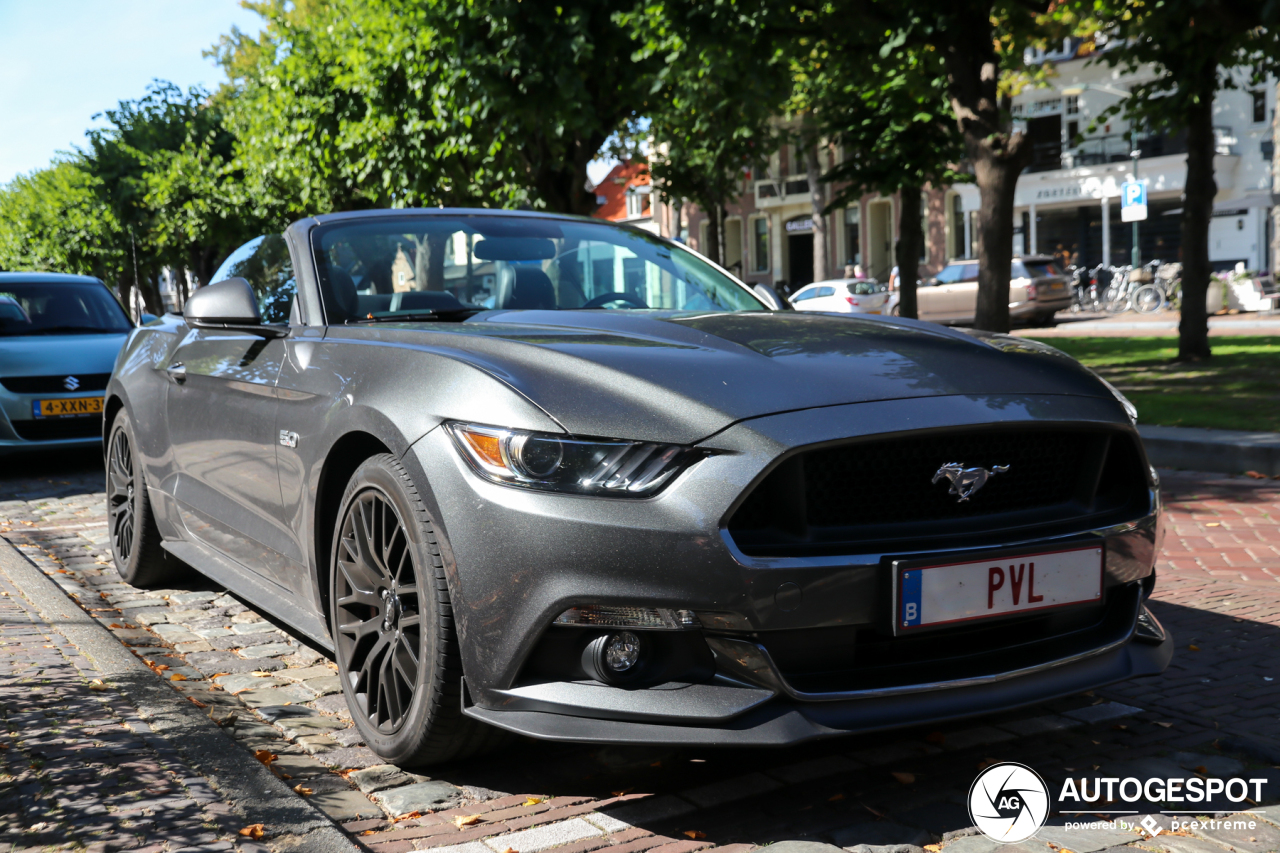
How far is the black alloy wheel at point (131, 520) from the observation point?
5.44m

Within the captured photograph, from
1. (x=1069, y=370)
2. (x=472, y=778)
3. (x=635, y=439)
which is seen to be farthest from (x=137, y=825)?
(x=1069, y=370)

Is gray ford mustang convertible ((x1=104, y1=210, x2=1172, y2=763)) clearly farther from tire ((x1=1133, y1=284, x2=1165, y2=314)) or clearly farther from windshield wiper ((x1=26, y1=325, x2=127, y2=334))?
tire ((x1=1133, y1=284, x2=1165, y2=314))

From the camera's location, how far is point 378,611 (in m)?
3.26

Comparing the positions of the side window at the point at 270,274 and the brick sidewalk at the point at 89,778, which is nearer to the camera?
the brick sidewalk at the point at 89,778

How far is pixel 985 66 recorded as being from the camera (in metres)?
12.9

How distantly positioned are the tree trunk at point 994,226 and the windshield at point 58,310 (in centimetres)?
832

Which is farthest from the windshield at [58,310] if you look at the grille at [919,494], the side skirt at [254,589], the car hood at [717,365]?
the grille at [919,494]

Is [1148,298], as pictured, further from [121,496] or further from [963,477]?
[963,477]

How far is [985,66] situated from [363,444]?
11124 millimetres

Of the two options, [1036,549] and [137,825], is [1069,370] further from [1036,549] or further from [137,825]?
[137,825]

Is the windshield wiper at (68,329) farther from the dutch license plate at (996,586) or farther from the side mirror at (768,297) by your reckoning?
the dutch license plate at (996,586)

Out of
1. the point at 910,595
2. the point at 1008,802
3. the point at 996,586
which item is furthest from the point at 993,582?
the point at 1008,802

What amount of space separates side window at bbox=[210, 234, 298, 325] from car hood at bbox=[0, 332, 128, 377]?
5.75 metres

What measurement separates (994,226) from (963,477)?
1074cm
